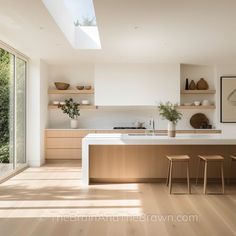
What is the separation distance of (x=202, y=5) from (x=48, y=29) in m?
2.25

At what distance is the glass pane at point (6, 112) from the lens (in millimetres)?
5699

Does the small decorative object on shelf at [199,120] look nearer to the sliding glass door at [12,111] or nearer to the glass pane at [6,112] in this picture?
the sliding glass door at [12,111]

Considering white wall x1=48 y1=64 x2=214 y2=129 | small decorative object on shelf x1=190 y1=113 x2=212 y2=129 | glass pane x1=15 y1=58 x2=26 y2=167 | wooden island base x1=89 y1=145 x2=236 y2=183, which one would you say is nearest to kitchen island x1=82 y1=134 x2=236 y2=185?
wooden island base x1=89 y1=145 x2=236 y2=183

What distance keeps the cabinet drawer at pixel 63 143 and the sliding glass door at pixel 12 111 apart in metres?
0.80

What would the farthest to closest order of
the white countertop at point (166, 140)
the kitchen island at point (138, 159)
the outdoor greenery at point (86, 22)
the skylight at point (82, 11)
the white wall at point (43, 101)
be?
1. the white wall at point (43, 101)
2. the outdoor greenery at point (86, 22)
3. the kitchen island at point (138, 159)
4. the white countertop at point (166, 140)
5. the skylight at point (82, 11)

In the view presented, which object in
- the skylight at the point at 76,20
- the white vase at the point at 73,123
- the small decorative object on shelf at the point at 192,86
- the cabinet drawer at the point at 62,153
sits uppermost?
the skylight at the point at 76,20

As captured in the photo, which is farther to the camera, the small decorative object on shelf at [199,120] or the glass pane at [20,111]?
the small decorative object on shelf at [199,120]

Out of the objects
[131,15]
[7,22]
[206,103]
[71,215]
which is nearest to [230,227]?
[71,215]

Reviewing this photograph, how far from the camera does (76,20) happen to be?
5.81 meters

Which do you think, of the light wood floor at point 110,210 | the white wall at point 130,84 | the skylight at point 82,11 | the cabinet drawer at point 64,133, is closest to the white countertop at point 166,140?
the light wood floor at point 110,210

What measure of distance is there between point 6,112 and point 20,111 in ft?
3.22

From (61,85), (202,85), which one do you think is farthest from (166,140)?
(61,85)

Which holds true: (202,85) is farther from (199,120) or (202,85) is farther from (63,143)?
(63,143)

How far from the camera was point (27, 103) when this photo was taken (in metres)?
7.24
